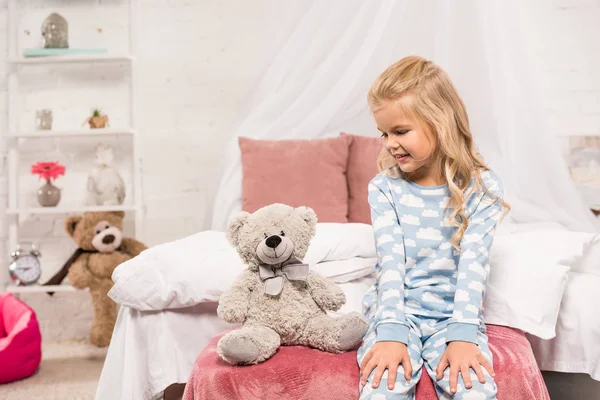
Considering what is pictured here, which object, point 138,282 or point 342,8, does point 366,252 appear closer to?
point 138,282

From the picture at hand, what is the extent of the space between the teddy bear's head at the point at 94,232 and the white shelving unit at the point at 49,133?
4 cm

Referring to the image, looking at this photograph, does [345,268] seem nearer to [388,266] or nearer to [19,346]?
[388,266]

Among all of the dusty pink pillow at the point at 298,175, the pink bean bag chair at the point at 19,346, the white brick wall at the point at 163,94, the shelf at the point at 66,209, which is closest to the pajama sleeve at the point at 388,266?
the dusty pink pillow at the point at 298,175

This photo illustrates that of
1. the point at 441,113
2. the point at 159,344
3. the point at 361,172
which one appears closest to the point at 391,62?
the point at 361,172

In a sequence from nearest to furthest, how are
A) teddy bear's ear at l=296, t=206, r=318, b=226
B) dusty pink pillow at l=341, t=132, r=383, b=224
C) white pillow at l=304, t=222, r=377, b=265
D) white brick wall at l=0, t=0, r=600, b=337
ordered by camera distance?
teddy bear's ear at l=296, t=206, r=318, b=226, white pillow at l=304, t=222, r=377, b=265, dusty pink pillow at l=341, t=132, r=383, b=224, white brick wall at l=0, t=0, r=600, b=337

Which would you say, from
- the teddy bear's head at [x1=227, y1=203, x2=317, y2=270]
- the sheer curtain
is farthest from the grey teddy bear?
the sheer curtain

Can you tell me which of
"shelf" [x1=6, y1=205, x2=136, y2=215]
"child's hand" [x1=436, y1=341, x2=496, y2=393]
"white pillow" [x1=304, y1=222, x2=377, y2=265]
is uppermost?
"shelf" [x1=6, y1=205, x2=136, y2=215]

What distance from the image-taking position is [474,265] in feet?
4.67

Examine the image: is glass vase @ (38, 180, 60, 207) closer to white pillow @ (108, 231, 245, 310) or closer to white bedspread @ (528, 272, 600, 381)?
white pillow @ (108, 231, 245, 310)

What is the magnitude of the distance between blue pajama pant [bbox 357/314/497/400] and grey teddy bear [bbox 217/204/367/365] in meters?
0.09

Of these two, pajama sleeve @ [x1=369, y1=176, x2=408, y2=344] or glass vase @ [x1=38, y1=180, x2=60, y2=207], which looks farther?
glass vase @ [x1=38, y1=180, x2=60, y2=207]

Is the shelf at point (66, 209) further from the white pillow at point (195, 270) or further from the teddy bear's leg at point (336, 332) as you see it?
the teddy bear's leg at point (336, 332)

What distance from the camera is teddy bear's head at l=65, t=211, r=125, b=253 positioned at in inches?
114

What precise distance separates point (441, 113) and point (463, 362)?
54 cm
